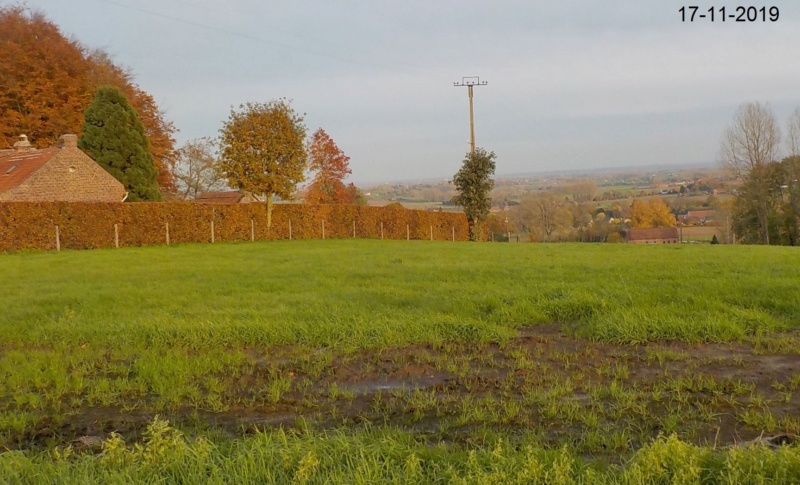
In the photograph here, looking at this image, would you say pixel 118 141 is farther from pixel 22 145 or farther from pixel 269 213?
pixel 269 213

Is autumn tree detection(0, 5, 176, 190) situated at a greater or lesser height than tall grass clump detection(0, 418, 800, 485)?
A: greater

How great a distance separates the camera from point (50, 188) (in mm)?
26641

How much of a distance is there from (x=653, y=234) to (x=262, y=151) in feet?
106

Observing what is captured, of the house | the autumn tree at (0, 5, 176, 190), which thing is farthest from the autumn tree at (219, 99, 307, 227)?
the autumn tree at (0, 5, 176, 190)

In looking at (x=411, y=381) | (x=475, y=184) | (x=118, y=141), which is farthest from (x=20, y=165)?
(x=411, y=381)

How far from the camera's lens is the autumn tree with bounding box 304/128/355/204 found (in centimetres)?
5106

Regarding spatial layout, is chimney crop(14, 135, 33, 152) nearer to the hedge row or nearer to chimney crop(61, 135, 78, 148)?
chimney crop(61, 135, 78, 148)

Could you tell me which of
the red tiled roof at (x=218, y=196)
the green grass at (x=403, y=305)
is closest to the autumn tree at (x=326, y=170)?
the red tiled roof at (x=218, y=196)

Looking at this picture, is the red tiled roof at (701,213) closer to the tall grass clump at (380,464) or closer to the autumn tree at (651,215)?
the autumn tree at (651,215)

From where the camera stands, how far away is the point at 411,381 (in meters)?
4.68

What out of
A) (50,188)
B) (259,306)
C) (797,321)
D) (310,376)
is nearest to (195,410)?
(310,376)

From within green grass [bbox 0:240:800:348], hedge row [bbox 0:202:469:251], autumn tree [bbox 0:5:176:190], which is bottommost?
green grass [bbox 0:240:800:348]

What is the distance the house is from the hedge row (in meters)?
4.35

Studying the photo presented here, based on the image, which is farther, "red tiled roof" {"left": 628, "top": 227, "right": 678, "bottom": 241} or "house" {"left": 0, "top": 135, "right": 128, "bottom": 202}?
"red tiled roof" {"left": 628, "top": 227, "right": 678, "bottom": 241}
